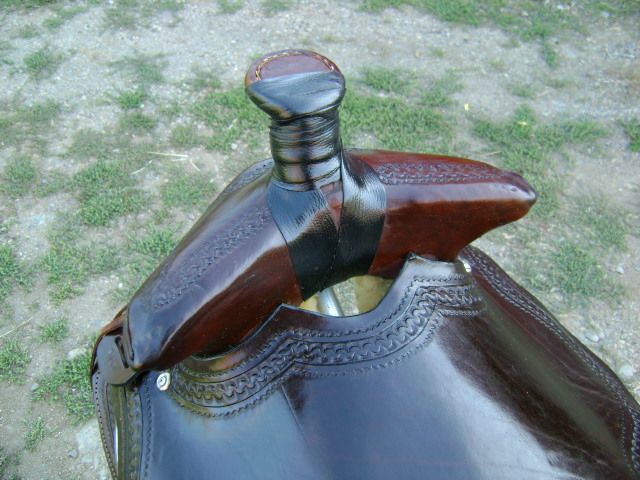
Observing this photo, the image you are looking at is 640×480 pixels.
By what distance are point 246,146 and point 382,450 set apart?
2533 mm

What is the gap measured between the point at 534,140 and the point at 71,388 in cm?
257

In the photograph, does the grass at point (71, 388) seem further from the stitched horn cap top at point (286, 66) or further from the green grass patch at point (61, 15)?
the green grass patch at point (61, 15)

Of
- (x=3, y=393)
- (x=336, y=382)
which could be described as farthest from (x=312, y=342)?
(x=3, y=393)

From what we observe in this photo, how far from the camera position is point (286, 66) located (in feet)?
2.72

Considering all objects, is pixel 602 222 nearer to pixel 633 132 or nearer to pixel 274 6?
pixel 633 132

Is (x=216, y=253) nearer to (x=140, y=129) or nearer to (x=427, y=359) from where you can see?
(x=427, y=359)

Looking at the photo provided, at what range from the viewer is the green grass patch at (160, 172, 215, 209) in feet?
9.34

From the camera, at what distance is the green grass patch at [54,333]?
7.68 feet

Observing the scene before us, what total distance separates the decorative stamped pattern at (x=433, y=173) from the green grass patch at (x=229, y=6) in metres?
3.56

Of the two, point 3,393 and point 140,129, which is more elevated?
point 140,129

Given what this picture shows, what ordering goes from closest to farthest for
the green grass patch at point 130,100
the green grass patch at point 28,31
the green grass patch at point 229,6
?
1. the green grass patch at point 130,100
2. the green grass patch at point 28,31
3. the green grass patch at point 229,6

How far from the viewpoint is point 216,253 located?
0.81m

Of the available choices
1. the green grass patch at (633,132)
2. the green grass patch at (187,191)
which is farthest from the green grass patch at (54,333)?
the green grass patch at (633,132)

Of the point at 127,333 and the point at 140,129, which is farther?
the point at 140,129
